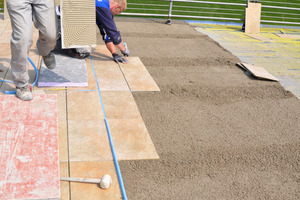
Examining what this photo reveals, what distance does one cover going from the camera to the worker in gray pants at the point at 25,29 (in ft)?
10.7

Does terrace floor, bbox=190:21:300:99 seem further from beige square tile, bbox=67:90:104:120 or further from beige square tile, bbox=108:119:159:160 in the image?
beige square tile, bbox=67:90:104:120

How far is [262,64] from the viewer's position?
6.12m

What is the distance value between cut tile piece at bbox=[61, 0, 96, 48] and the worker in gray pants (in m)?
0.60

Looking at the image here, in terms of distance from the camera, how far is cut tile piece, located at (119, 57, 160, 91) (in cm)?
469

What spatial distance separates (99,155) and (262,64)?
418 cm

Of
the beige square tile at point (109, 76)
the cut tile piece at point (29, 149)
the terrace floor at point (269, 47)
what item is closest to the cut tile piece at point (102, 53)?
the beige square tile at point (109, 76)

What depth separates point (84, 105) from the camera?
13.0 feet

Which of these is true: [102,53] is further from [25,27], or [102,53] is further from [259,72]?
[259,72]

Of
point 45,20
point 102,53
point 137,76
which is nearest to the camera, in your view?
point 45,20

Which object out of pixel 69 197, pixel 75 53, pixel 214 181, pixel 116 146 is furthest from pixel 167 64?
pixel 69 197

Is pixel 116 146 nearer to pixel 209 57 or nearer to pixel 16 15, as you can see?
pixel 16 15

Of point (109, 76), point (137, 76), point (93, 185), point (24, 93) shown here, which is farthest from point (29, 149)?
point (137, 76)

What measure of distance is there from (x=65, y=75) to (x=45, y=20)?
123 cm

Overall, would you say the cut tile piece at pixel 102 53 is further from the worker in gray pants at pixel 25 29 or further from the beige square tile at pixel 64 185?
the beige square tile at pixel 64 185
